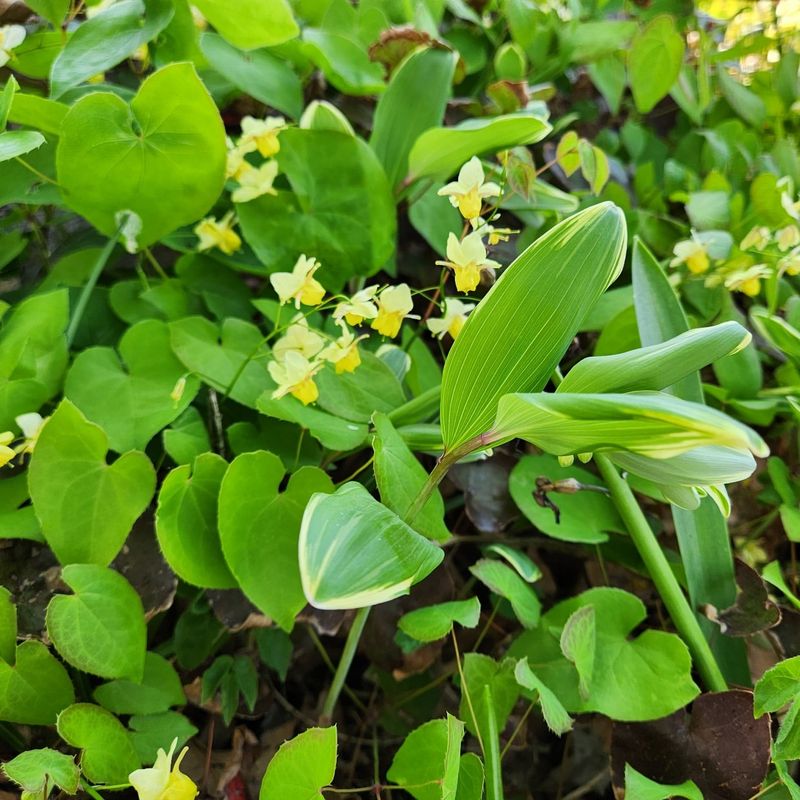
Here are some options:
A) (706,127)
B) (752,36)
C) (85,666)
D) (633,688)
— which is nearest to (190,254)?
(85,666)

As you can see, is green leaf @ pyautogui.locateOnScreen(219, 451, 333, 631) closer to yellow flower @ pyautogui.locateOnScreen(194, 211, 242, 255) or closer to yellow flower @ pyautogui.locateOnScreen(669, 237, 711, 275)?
yellow flower @ pyautogui.locateOnScreen(194, 211, 242, 255)

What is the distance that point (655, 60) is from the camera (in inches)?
35.8

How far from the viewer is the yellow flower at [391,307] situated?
0.51 meters

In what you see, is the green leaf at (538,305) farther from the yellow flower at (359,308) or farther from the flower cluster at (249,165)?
the flower cluster at (249,165)

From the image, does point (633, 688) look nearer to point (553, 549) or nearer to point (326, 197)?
point (553, 549)

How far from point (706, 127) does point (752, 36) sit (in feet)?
0.69

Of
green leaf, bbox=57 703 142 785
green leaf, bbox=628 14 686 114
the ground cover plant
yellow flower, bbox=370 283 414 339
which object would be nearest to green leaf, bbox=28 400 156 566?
the ground cover plant

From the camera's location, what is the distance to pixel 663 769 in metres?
0.53

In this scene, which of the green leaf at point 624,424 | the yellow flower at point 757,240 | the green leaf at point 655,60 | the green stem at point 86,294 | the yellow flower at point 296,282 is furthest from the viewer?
the green leaf at point 655,60

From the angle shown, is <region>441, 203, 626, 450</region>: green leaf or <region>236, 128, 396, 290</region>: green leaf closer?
<region>441, 203, 626, 450</region>: green leaf

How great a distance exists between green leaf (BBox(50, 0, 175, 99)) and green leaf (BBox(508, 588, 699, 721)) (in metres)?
0.56

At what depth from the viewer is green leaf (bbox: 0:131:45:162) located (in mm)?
499

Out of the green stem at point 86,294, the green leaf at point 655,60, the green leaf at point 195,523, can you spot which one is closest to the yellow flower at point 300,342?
the green leaf at point 195,523

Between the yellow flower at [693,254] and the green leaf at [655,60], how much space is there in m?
0.32
